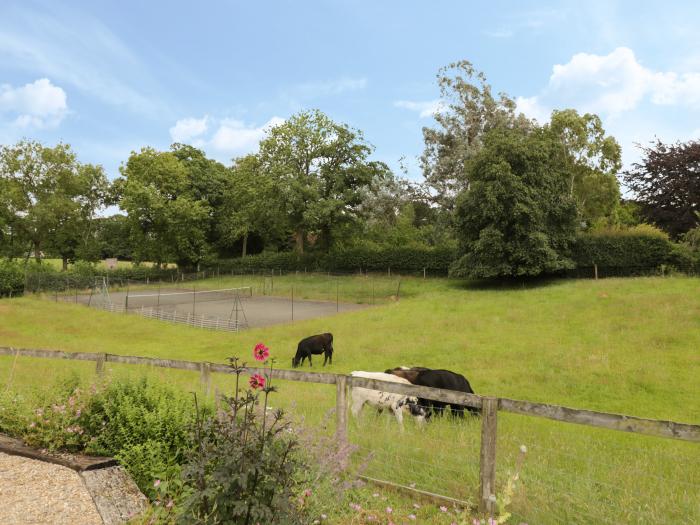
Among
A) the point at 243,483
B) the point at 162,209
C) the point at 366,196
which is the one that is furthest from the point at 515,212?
the point at 162,209

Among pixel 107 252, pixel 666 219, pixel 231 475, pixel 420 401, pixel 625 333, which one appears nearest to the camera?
pixel 231 475

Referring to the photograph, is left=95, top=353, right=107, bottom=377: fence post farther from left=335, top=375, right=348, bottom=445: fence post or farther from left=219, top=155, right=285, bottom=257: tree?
left=219, top=155, right=285, bottom=257: tree

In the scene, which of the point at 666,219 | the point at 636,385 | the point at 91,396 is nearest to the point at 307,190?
the point at 666,219

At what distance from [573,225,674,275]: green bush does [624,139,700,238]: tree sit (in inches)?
258

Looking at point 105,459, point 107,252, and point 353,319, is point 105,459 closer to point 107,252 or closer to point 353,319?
point 353,319

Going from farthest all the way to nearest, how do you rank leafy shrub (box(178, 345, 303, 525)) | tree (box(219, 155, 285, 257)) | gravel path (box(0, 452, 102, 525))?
1. tree (box(219, 155, 285, 257))
2. gravel path (box(0, 452, 102, 525))
3. leafy shrub (box(178, 345, 303, 525))

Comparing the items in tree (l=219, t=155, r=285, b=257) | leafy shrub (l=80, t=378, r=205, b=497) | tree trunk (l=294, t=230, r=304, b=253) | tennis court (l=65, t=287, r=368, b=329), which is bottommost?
tennis court (l=65, t=287, r=368, b=329)

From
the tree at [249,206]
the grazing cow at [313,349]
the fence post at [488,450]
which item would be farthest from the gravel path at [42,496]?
the tree at [249,206]

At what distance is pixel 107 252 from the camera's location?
79000mm

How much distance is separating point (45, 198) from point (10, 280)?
1041 inches

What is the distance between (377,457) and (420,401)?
347cm

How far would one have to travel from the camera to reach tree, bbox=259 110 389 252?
5131 cm

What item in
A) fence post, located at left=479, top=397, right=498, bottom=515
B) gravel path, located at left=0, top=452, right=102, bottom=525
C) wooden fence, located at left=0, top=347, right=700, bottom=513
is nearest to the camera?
wooden fence, located at left=0, top=347, right=700, bottom=513

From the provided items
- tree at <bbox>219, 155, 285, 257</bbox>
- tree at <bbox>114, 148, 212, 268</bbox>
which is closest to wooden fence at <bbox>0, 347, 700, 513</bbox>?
tree at <bbox>219, 155, 285, 257</bbox>
